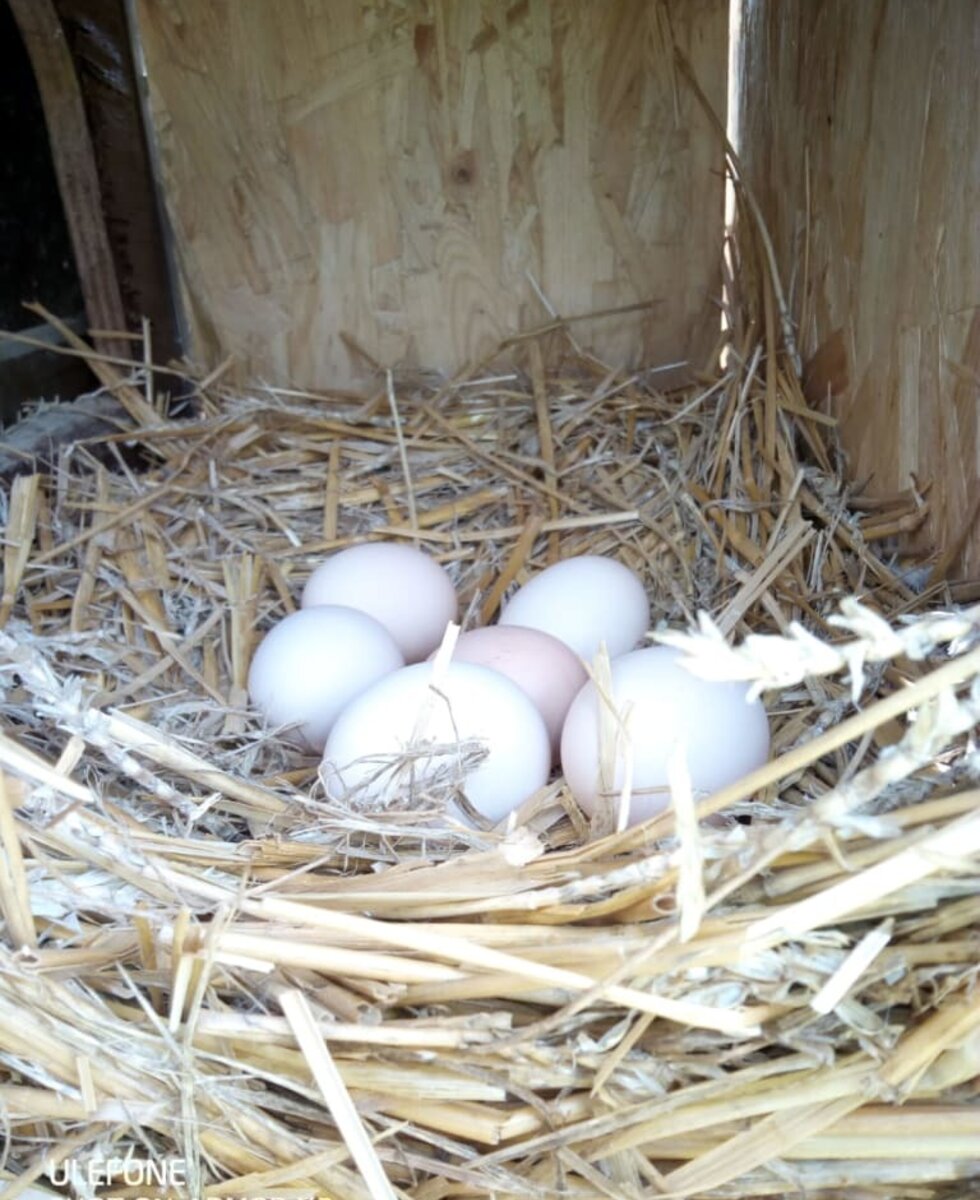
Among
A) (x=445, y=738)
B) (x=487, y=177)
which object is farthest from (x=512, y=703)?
(x=487, y=177)

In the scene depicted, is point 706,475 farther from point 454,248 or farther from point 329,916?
point 329,916

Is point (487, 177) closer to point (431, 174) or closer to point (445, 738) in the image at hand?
point (431, 174)

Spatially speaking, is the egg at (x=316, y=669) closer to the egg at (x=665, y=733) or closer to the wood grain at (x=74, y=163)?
the egg at (x=665, y=733)

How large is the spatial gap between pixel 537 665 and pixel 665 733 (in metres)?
0.24

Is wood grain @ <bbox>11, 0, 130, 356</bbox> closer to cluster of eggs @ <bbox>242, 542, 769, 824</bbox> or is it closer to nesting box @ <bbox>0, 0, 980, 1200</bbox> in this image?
nesting box @ <bbox>0, 0, 980, 1200</bbox>

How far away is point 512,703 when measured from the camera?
108cm

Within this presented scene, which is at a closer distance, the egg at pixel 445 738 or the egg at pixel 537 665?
the egg at pixel 445 738

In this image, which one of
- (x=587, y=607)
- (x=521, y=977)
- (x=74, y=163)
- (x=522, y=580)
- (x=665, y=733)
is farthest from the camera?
(x=74, y=163)

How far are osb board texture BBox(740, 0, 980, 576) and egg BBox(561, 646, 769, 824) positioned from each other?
1.18 ft

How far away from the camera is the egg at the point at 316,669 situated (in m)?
1.24

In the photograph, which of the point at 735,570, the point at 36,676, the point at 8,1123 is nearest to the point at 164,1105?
the point at 8,1123

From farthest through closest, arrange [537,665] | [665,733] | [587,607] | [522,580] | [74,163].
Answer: [74,163]
[522,580]
[587,607]
[537,665]
[665,733]

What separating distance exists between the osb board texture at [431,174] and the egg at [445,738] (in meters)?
1.01

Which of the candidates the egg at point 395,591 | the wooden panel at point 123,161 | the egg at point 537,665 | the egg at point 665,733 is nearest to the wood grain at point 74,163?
the wooden panel at point 123,161
